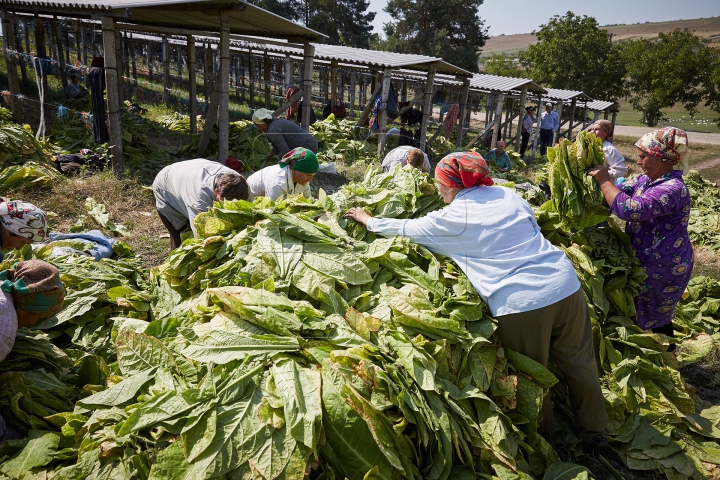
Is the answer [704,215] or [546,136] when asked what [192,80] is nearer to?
→ [704,215]

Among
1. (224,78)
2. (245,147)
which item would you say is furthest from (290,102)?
(224,78)

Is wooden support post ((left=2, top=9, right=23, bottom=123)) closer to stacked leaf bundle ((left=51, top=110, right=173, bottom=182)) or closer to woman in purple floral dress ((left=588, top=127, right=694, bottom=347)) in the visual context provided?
stacked leaf bundle ((left=51, top=110, right=173, bottom=182))

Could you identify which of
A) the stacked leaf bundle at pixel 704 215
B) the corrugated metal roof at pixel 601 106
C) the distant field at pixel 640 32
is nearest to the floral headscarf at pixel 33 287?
the stacked leaf bundle at pixel 704 215

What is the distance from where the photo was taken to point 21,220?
3.18 m

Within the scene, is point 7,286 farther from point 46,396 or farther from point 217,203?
point 217,203

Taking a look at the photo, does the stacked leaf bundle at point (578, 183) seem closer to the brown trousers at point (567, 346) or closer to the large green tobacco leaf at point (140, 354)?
the brown trousers at point (567, 346)

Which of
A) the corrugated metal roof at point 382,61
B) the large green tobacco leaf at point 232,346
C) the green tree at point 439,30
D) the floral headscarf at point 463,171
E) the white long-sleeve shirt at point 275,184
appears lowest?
the large green tobacco leaf at point 232,346

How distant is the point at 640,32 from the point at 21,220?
140 metres

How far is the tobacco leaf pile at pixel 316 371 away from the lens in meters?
2.16

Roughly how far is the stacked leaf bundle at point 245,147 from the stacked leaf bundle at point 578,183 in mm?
7008

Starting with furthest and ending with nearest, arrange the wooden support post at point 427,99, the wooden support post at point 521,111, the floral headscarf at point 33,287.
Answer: the wooden support post at point 521,111
the wooden support post at point 427,99
the floral headscarf at point 33,287

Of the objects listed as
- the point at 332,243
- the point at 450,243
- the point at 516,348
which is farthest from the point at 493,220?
the point at 332,243

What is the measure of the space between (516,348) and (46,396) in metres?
2.58

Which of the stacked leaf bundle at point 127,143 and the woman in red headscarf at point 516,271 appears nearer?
the woman in red headscarf at point 516,271
